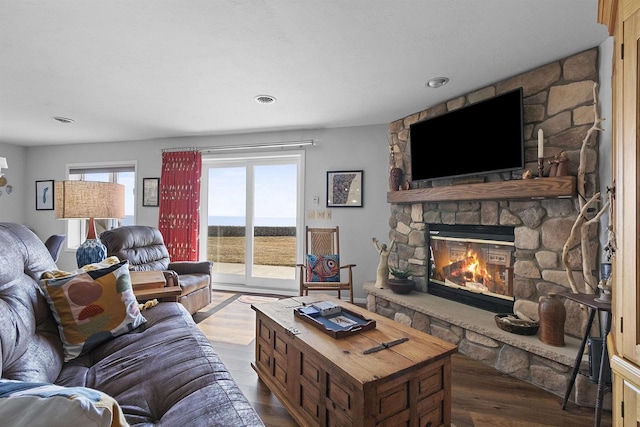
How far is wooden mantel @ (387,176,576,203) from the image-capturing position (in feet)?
6.69

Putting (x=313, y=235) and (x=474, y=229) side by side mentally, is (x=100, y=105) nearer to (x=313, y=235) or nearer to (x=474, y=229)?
(x=313, y=235)

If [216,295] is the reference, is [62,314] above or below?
above

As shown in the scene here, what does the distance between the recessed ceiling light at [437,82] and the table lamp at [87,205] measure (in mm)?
2654

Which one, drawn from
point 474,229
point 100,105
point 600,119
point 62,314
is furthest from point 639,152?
point 100,105

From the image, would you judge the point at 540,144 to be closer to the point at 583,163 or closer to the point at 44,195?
the point at 583,163

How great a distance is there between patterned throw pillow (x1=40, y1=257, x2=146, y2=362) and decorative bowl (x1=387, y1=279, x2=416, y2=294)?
7.48 feet

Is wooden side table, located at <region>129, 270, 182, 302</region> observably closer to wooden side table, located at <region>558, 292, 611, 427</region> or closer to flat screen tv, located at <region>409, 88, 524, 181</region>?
wooden side table, located at <region>558, 292, 611, 427</region>

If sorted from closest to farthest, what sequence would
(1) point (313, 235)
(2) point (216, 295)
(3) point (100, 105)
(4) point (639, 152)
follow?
(4) point (639, 152)
(3) point (100, 105)
(1) point (313, 235)
(2) point (216, 295)

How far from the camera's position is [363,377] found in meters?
1.18

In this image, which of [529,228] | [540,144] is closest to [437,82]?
[540,144]

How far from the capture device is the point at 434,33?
1.93 m

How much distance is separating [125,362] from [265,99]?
255 centimetres

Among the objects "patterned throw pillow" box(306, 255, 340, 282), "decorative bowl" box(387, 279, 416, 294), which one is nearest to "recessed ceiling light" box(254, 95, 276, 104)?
"patterned throw pillow" box(306, 255, 340, 282)

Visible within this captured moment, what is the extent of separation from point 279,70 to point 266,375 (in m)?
2.26
